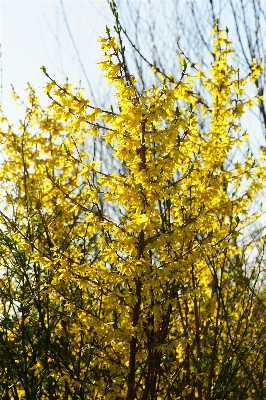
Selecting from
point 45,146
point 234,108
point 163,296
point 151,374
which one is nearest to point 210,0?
point 234,108

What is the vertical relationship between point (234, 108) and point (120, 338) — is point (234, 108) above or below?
above

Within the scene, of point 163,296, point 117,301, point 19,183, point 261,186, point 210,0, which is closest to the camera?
point 117,301

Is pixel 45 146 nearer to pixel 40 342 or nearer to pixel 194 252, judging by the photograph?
pixel 40 342

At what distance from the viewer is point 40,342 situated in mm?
3580

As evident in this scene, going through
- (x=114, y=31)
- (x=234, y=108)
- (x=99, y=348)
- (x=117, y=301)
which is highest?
(x=234, y=108)

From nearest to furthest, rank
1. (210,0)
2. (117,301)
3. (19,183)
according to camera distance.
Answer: (117,301)
(19,183)
(210,0)

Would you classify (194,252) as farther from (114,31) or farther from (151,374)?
(114,31)

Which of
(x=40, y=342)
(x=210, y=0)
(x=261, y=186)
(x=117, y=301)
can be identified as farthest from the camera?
(x=210, y=0)

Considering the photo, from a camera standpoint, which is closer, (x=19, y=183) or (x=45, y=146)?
(x=19, y=183)

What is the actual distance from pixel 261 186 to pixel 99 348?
221 centimetres

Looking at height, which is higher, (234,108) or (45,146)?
(45,146)

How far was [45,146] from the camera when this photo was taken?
16.4ft

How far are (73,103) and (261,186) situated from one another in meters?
2.16

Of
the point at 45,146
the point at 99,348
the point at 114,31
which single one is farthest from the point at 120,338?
the point at 45,146
